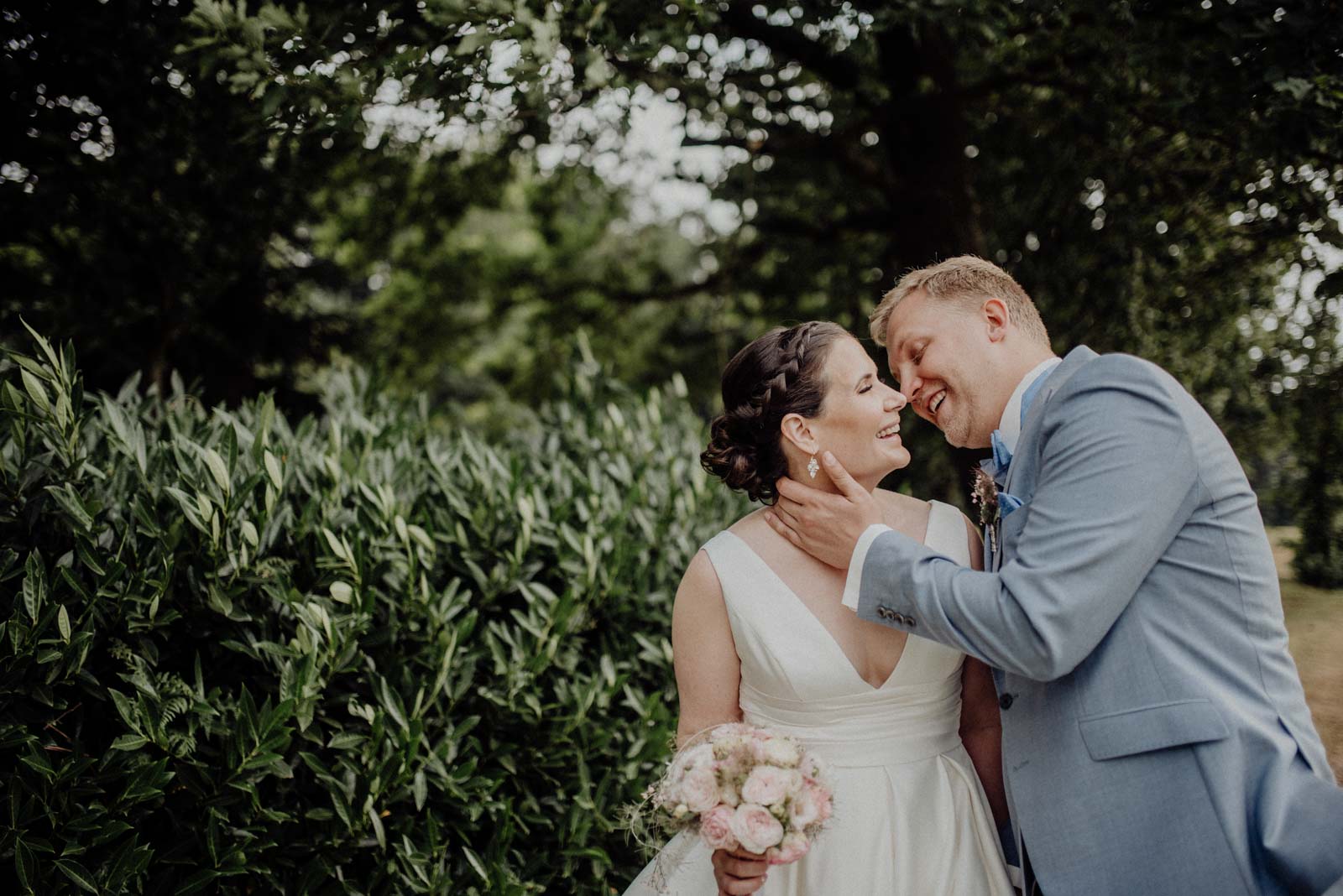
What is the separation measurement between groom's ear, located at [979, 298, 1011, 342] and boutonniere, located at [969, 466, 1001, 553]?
0.39m

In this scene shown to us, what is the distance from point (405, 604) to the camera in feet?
10.8

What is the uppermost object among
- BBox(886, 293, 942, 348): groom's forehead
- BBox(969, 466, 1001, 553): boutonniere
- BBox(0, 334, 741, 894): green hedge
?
BBox(886, 293, 942, 348): groom's forehead

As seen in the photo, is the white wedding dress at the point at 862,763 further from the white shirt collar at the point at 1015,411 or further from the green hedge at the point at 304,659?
the green hedge at the point at 304,659

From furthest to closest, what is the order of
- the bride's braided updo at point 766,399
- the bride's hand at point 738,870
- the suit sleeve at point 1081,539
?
the bride's braided updo at point 766,399, the bride's hand at point 738,870, the suit sleeve at point 1081,539

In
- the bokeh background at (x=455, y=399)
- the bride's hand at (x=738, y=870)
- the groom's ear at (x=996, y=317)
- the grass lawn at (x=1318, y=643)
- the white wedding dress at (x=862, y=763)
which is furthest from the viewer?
the grass lawn at (x=1318, y=643)

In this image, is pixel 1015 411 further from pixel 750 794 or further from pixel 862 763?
pixel 750 794

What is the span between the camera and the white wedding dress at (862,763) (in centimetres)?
232

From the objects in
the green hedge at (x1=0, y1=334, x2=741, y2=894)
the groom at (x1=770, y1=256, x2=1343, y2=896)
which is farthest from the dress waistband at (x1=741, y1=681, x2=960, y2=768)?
the green hedge at (x1=0, y1=334, x2=741, y2=894)

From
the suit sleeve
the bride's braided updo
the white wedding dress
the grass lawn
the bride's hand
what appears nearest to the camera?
the suit sleeve

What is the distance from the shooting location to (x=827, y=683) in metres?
2.37

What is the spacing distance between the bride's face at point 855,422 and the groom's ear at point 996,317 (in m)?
0.30

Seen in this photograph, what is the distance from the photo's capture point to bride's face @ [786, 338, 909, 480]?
8.32 ft

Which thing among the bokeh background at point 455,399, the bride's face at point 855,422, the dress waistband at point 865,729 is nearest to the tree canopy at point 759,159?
the bokeh background at point 455,399

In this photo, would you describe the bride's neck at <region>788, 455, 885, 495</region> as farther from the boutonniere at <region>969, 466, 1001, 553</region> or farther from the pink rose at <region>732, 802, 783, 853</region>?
the pink rose at <region>732, 802, 783, 853</region>
